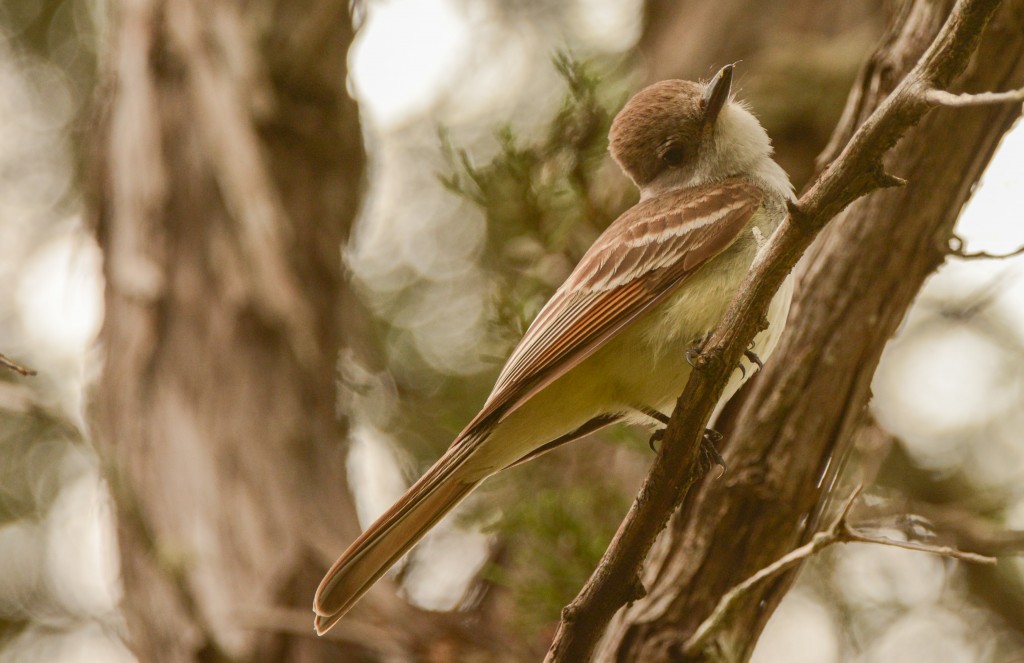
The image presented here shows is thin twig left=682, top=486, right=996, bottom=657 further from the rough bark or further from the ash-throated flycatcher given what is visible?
the rough bark

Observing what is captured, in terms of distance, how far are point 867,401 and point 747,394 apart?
428 mm

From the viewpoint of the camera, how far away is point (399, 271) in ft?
24.4

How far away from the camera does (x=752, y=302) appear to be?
2.97 m

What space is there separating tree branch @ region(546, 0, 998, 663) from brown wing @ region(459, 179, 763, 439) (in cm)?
74

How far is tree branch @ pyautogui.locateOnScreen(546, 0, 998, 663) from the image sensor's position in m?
2.64

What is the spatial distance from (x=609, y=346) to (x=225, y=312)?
2306 millimetres

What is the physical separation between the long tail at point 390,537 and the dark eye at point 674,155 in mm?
1821

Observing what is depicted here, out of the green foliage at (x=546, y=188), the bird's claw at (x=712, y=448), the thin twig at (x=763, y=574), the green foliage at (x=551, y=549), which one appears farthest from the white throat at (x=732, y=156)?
the thin twig at (x=763, y=574)

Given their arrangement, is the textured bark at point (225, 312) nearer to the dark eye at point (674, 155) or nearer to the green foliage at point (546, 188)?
the green foliage at point (546, 188)

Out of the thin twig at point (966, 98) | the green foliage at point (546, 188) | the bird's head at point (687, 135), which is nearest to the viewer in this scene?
the thin twig at point (966, 98)

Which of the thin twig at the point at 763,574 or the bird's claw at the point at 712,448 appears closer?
the thin twig at the point at 763,574

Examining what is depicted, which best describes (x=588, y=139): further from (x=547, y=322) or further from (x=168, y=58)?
(x=168, y=58)

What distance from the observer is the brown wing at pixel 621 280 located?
3.77 meters

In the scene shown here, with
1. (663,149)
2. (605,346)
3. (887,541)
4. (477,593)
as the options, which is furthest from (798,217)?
(477,593)
